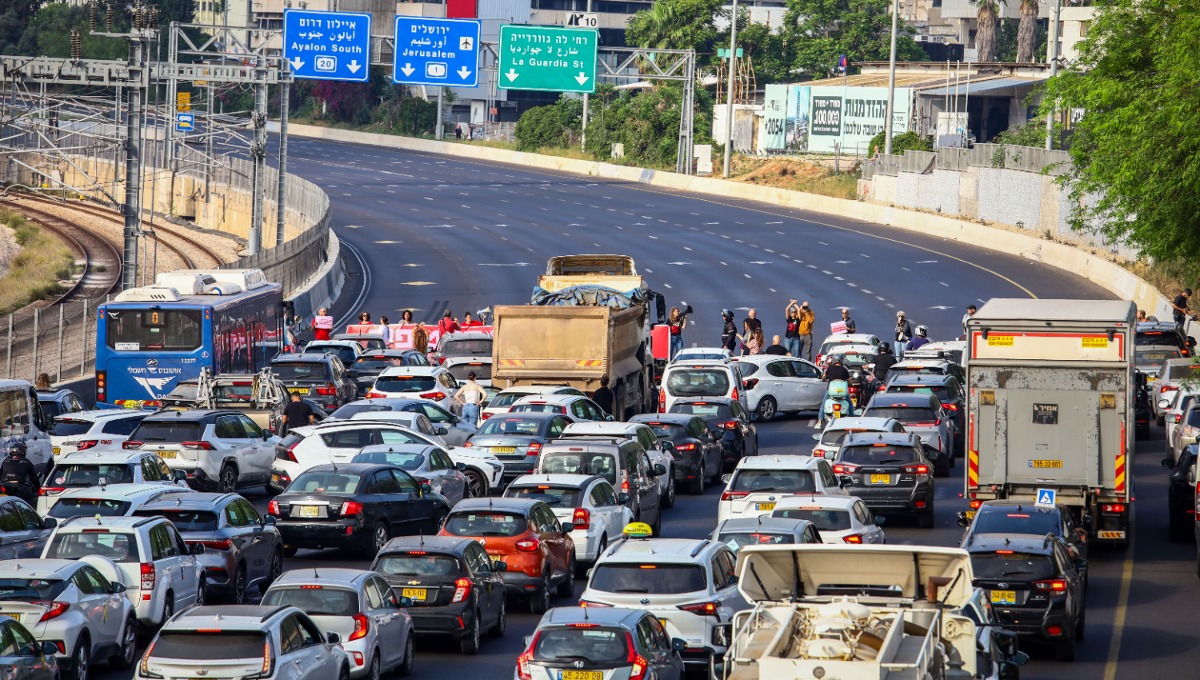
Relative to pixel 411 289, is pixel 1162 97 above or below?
above

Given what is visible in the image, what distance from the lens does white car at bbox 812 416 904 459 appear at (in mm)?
28953

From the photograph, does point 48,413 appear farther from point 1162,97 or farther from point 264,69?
point 264,69

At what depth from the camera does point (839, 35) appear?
139m

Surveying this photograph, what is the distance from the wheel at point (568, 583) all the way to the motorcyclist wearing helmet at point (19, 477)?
8.61 meters

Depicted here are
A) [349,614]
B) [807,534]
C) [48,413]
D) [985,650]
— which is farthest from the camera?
[48,413]

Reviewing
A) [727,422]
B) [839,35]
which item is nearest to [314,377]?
[727,422]

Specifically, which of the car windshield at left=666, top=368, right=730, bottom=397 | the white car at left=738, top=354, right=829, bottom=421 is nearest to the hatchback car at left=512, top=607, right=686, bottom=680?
the car windshield at left=666, top=368, right=730, bottom=397

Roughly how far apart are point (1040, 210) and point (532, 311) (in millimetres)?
40558

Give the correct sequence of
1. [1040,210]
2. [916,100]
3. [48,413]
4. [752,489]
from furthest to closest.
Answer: [916,100] → [1040,210] → [48,413] → [752,489]

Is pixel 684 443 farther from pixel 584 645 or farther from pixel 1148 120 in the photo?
pixel 584 645

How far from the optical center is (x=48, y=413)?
1293 inches

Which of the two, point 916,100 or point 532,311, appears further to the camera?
point 916,100

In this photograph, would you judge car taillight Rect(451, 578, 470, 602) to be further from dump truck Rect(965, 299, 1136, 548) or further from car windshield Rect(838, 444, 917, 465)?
car windshield Rect(838, 444, 917, 465)

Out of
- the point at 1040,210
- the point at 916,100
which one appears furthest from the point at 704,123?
the point at 1040,210
